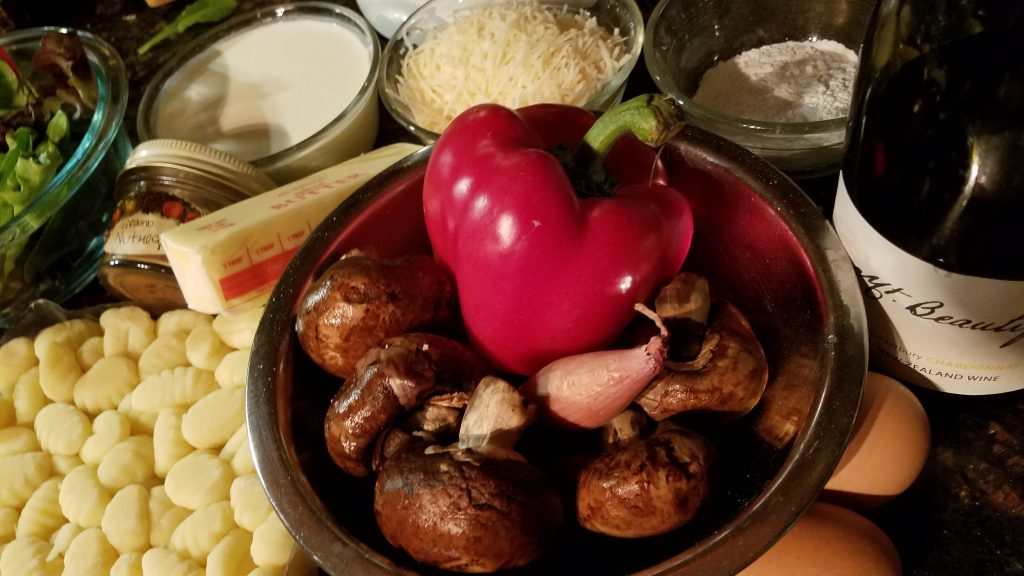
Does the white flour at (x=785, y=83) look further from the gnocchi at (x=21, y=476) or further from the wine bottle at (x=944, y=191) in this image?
the gnocchi at (x=21, y=476)

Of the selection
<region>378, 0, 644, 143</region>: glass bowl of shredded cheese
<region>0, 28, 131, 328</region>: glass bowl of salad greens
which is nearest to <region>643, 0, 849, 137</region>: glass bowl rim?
<region>378, 0, 644, 143</region>: glass bowl of shredded cheese

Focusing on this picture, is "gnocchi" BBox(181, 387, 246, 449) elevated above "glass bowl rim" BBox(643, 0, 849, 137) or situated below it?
below

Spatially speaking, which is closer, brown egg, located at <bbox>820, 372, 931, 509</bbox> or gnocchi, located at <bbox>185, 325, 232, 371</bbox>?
brown egg, located at <bbox>820, 372, 931, 509</bbox>

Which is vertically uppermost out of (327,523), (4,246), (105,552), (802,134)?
(802,134)

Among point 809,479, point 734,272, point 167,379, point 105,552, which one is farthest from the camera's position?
point 167,379

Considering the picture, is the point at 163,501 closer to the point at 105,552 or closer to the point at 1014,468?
the point at 105,552

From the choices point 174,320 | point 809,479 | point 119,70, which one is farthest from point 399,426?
point 119,70

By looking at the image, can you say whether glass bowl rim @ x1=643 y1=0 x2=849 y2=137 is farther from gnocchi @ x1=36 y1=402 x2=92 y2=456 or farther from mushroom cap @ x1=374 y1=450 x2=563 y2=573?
gnocchi @ x1=36 y1=402 x2=92 y2=456
